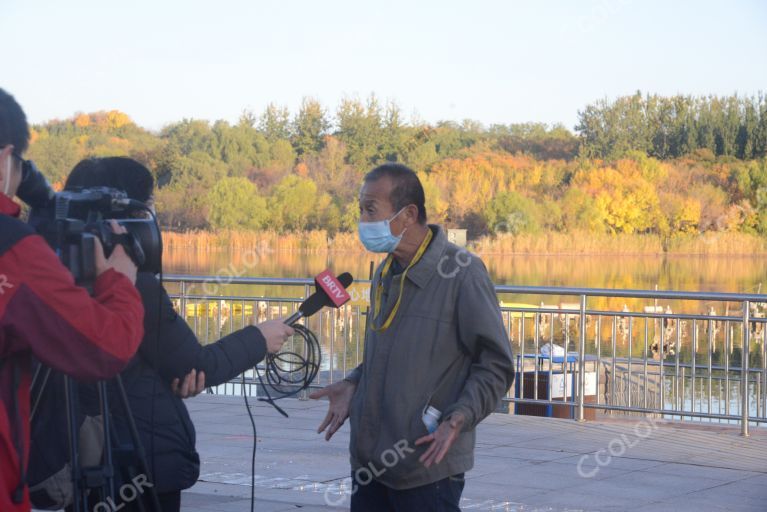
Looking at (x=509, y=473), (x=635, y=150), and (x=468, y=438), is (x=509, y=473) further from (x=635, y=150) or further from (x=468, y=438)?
(x=635, y=150)

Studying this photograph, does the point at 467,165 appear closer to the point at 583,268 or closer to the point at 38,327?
the point at 583,268

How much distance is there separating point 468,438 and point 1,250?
1.77m

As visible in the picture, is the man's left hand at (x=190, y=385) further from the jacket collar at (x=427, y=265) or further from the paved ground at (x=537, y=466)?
the paved ground at (x=537, y=466)

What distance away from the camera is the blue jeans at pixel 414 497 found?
3.73m

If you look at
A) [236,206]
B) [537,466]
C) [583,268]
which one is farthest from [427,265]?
[236,206]

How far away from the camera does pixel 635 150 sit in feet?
225

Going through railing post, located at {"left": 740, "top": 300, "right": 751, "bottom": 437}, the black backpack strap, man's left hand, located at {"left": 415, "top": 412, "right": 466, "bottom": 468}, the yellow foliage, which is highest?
the yellow foliage

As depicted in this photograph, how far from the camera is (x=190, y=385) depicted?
3514 mm

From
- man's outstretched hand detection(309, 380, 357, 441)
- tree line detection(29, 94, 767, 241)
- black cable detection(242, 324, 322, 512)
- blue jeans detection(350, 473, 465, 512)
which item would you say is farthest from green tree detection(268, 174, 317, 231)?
blue jeans detection(350, 473, 465, 512)

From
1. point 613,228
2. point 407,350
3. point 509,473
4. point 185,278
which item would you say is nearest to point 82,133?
point 613,228

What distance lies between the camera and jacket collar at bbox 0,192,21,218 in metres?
2.74

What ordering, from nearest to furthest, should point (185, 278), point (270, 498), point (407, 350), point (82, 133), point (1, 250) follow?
point (1, 250) → point (407, 350) → point (270, 498) → point (185, 278) → point (82, 133)

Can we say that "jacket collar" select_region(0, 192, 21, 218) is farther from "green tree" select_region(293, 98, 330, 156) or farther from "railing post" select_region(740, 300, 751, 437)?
"green tree" select_region(293, 98, 330, 156)

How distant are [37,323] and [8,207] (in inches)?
12.0
